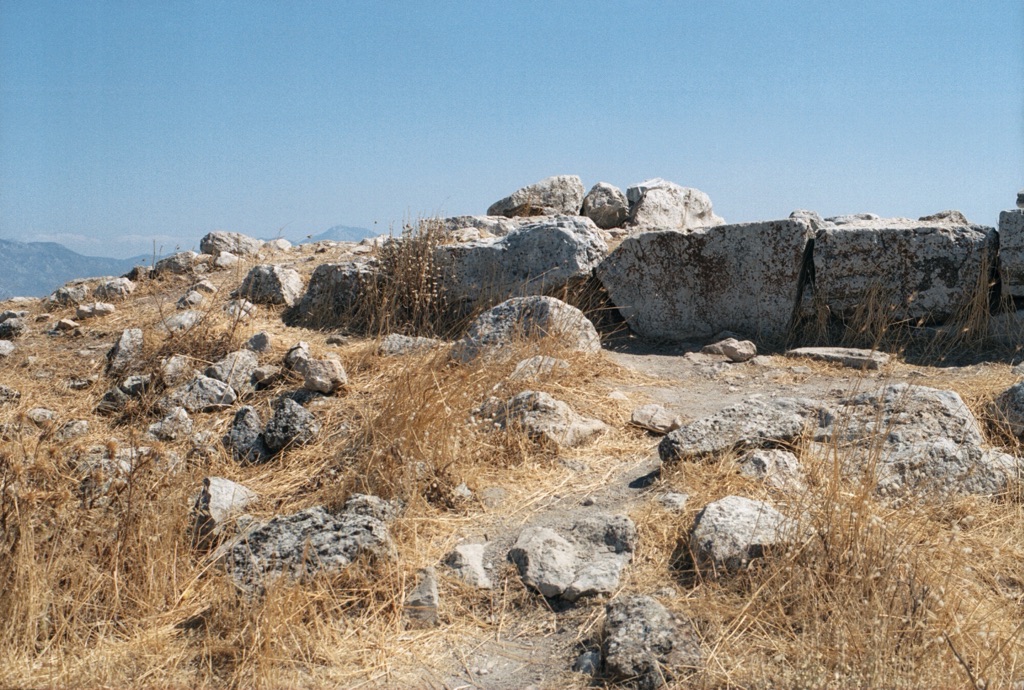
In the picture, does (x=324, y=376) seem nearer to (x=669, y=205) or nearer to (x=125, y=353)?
(x=125, y=353)

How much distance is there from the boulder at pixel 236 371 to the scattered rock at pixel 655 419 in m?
2.69

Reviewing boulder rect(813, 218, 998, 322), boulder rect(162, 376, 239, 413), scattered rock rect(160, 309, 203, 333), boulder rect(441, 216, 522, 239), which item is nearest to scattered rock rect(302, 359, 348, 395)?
boulder rect(162, 376, 239, 413)

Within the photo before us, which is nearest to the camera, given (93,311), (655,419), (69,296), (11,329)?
(655,419)

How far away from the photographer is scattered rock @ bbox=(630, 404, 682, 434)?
15.8 feet

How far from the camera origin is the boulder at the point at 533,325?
584 centimetres

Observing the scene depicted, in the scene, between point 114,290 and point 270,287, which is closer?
point 270,287

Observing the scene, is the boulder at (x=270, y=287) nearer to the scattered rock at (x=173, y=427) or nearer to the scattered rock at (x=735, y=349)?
the scattered rock at (x=173, y=427)

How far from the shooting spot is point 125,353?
6410 mm

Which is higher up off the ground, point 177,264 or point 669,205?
point 669,205

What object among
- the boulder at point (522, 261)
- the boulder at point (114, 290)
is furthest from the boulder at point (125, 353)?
the boulder at point (522, 261)

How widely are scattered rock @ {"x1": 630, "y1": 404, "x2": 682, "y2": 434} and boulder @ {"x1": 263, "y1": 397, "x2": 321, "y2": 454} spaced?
1851 mm

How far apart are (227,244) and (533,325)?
5738mm

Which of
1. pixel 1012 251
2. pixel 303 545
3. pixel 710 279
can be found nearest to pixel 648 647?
pixel 303 545

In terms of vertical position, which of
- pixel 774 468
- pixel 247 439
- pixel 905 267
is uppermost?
pixel 905 267
